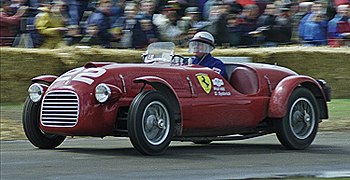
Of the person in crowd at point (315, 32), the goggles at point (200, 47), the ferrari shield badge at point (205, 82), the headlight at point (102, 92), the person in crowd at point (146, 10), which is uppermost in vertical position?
the goggles at point (200, 47)

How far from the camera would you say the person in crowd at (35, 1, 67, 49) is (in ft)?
50.5

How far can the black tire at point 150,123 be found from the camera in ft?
27.3

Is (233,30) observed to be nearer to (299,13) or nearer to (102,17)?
(299,13)

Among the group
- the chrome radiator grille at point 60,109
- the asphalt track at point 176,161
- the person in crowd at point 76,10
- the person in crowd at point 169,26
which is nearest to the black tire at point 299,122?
the asphalt track at point 176,161

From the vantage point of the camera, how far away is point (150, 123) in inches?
336

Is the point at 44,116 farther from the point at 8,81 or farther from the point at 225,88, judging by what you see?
the point at 8,81

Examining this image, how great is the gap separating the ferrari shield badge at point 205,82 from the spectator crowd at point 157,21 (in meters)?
6.61

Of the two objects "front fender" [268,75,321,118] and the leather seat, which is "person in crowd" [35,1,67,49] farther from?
"front fender" [268,75,321,118]

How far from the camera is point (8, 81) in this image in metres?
14.9

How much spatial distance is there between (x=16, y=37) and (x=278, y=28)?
4878 millimetres

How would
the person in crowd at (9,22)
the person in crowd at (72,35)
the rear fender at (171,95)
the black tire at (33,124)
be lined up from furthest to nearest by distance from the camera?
the person in crowd at (72,35) < the person in crowd at (9,22) < the black tire at (33,124) < the rear fender at (171,95)

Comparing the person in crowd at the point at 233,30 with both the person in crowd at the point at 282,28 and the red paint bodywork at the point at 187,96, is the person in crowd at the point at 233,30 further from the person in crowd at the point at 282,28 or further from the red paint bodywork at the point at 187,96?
the red paint bodywork at the point at 187,96

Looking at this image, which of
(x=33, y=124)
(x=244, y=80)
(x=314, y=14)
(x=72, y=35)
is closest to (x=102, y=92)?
(x=33, y=124)

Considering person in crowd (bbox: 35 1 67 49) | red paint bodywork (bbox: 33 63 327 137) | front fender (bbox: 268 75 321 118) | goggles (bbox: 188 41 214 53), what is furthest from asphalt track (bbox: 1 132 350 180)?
person in crowd (bbox: 35 1 67 49)
